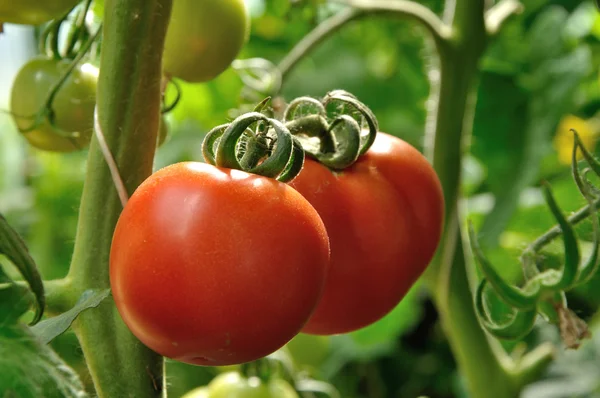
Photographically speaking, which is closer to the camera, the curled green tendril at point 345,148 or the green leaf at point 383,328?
the curled green tendril at point 345,148

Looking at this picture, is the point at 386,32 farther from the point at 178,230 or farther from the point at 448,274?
the point at 178,230

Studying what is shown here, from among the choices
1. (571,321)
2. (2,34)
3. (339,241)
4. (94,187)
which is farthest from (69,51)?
(571,321)

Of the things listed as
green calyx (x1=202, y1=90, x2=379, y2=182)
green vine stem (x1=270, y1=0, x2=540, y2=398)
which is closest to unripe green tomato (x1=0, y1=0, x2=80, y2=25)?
green calyx (x1=202, y1=90, x2=379, y2=182)

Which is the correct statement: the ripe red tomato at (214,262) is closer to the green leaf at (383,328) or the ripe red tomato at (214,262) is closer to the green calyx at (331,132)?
the green calyx at (331,132)

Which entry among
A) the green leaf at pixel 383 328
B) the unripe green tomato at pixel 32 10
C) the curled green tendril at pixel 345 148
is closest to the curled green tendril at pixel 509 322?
the curled green tendril at pixel 345 148

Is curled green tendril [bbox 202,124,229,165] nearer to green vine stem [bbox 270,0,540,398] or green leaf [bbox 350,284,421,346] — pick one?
green vine stem [bbox 270,0,540,398]
